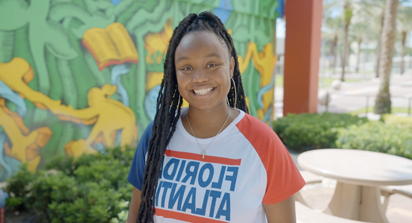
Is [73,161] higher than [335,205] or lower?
higher

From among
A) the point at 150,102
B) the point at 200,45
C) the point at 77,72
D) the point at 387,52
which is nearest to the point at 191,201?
the point at 200,45

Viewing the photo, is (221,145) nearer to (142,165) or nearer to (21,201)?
(142,165)

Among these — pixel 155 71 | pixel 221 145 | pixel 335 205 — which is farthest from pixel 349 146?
pixel 221 145

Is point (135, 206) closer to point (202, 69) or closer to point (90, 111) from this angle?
point (202, 69)

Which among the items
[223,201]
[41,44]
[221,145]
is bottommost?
[223,201]

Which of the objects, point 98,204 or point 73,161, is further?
point 73,161

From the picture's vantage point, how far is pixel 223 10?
23.8ft

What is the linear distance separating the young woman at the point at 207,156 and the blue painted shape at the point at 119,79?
393 cm

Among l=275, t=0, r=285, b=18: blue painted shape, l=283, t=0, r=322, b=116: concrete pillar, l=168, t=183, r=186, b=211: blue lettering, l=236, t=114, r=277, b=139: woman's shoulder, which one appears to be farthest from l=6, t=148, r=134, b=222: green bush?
l=275, t=0, r=285, b=18: blue painted shape

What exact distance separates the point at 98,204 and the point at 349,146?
16.8 feet

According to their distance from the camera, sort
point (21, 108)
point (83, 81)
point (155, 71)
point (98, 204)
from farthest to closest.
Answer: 1. point (155, 71)
2. point (83, 81)
3. point (21, 108)
4. point (98, 204)

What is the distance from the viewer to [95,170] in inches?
156

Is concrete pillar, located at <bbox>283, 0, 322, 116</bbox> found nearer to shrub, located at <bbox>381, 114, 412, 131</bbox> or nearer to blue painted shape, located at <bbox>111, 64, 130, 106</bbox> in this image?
shrub, located at <bbox>381, 114, 412, 131</bbox>

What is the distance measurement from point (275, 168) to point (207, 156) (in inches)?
11.8
